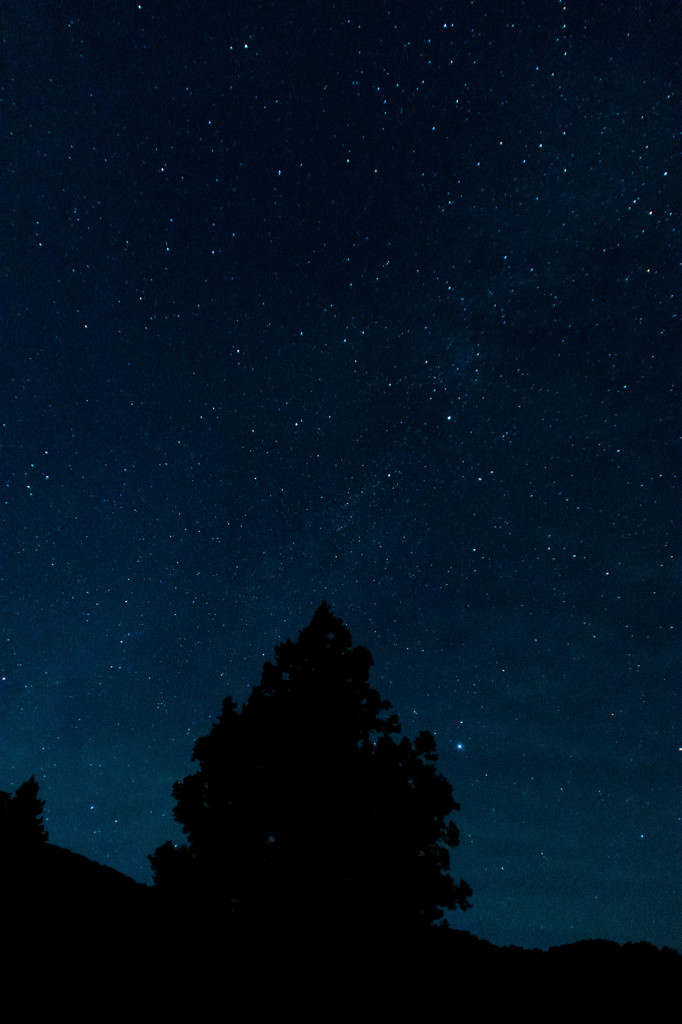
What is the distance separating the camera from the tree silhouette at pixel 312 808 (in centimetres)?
1235

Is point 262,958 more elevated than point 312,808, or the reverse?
point 312,808

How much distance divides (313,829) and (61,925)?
9109 mm

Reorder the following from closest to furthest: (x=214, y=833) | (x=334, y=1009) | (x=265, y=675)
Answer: (x=334, y=1009)
(x=214, y=833)
(x=265, y=675)

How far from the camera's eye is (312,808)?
12789mm

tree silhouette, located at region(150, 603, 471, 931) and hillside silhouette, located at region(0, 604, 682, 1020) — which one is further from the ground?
tree silhouette, located at region(150, 603, 471, 931)

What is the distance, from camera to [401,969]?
4473 millimetres

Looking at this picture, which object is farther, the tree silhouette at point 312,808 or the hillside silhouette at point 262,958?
the tree silhouette at point 312,808

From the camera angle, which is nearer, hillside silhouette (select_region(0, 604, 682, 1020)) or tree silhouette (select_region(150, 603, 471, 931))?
hillside silhouette (select_region(0, 604, 682, 1020))

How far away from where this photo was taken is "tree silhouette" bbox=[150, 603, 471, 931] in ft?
40.5

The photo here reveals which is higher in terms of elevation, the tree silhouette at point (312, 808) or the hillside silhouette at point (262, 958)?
the tree silhouette at point (312, 808)

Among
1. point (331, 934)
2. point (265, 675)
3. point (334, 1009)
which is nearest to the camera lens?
point (334, 1009)

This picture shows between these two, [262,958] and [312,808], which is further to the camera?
[312,808]

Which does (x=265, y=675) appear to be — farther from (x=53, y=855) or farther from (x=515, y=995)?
(x=515, y=995)

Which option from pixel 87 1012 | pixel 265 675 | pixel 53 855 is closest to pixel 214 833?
pixel 265 675
